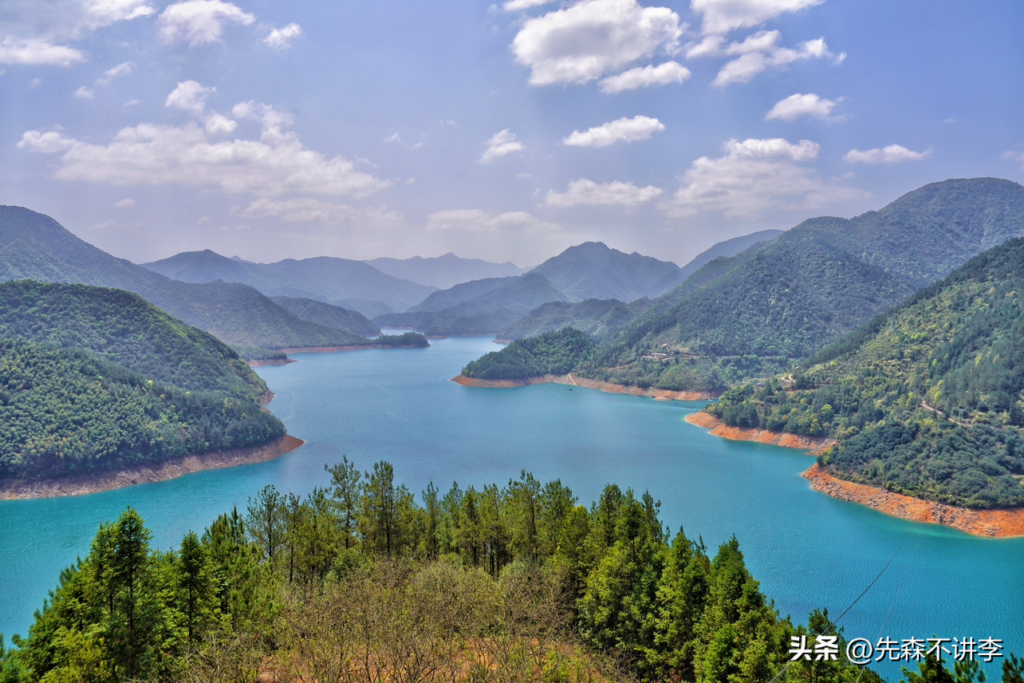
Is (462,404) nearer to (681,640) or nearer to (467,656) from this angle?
(681,640)

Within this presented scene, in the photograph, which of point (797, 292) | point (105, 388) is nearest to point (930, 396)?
point (797, 292)

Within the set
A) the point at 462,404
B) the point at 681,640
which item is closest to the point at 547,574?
the point at 681,640

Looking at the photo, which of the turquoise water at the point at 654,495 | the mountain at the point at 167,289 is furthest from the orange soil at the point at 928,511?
Answer: the mountain at the point at 167,289

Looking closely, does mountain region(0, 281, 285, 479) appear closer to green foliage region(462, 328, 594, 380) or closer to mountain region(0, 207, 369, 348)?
green foliage region(462, 328, 594, 380)

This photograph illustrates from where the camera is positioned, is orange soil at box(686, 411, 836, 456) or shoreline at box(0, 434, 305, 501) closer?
shoreline at box(0, 434, 305, 501)

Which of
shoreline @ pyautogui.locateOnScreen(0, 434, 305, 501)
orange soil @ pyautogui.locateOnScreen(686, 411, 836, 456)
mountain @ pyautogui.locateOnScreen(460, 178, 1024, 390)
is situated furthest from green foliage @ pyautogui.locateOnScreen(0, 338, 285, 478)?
mountain @ pyautogui.locateOnScreen(460, 178, 1024, 390)

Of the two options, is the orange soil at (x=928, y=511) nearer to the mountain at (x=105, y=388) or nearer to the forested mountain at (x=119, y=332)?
the mountain at (x=105, y=388)
